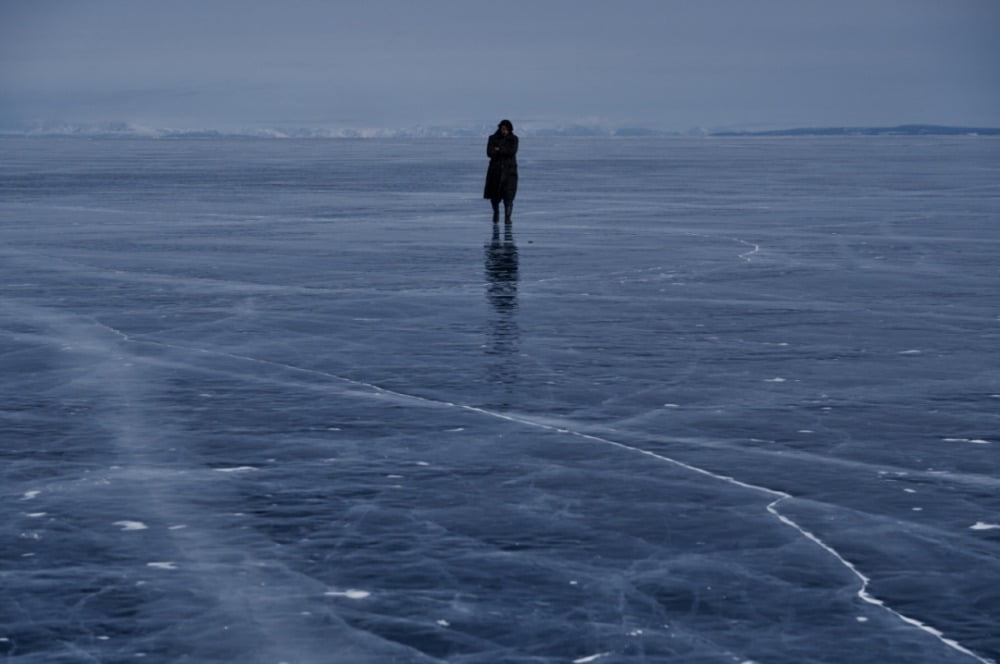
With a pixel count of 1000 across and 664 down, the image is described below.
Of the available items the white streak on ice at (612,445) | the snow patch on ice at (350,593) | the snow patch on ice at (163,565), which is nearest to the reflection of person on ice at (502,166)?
the white streak on ice at (612,445)

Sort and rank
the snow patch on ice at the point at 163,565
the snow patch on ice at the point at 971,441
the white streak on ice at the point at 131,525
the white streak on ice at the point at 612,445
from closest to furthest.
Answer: the white streak on ice at the point at 612,445
the snow patch on ice at the point at 163,565
the white streak on ice at the point at 131,525
the snow patch on ice at the point at 971,441

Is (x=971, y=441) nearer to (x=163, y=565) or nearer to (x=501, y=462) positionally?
(x=501, y=462)

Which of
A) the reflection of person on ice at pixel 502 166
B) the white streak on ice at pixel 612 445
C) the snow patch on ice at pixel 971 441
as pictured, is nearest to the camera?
the white streak on ice at pixel 612 445

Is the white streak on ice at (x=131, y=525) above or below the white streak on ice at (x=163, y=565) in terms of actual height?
below

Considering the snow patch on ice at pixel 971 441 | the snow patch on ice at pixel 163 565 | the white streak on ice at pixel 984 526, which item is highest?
the snow patch on ice at pixel 971 441

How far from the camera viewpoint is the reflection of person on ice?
24.0 metres

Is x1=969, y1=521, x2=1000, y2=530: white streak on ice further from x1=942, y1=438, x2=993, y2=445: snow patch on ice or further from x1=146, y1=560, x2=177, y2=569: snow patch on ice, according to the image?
x1=146, y1=560, x2=177, y2=569: snow patch on ice

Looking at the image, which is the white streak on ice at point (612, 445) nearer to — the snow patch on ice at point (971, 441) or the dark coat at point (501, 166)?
the snow patch on ice at point (971, 441)

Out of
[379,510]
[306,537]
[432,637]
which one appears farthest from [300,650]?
[379,510]

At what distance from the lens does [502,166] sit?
24.7 m

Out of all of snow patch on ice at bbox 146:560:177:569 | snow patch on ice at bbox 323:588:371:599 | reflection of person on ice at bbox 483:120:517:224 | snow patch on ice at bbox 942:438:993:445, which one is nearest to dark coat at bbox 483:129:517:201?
reflection of person on ice at bbox 483:120:517:224

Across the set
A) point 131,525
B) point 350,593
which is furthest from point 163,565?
point 350,593

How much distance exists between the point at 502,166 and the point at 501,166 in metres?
0.02

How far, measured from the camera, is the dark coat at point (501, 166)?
78.7 feet
